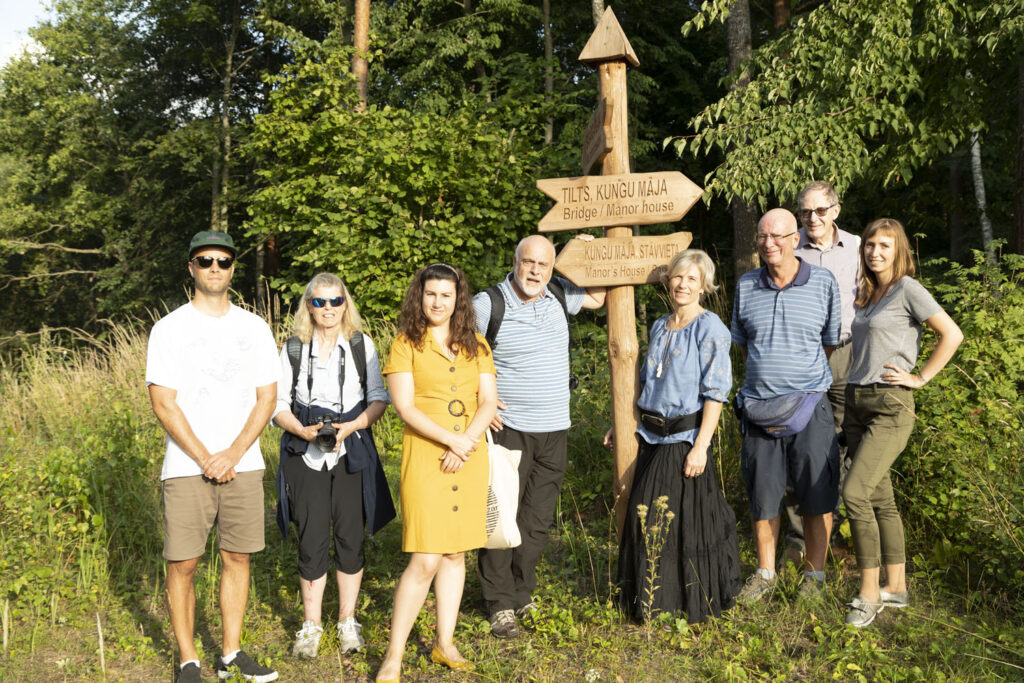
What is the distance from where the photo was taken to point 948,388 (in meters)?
4.44

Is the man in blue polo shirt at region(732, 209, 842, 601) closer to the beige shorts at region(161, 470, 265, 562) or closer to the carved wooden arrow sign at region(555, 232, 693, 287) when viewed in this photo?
the carved wooden arrow sign at region(555, 232, 693, 287)

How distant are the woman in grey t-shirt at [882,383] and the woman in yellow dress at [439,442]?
5.79 ft

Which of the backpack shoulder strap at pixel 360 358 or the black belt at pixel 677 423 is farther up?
the backpack shoulder strap at pixel 360 358

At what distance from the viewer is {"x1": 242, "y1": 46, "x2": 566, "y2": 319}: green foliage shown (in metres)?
9.62

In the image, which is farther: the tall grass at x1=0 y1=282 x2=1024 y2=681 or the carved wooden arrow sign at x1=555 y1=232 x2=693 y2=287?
the carved wooden arrow sign at x1=555 y1=232 x2=693 y2=287

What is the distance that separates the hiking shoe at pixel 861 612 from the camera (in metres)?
3.62

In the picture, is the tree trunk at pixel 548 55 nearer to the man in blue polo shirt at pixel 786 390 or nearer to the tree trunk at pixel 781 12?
the tree trunk at pixel 781 12

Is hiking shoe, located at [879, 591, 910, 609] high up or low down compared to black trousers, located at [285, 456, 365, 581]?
down

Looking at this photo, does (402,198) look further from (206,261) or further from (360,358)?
(206,261)

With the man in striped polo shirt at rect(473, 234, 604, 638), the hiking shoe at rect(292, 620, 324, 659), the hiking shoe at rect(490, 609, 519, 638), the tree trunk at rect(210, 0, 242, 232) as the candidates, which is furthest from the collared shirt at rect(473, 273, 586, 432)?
the tree trunk at rect(210, 0, 242, 232)

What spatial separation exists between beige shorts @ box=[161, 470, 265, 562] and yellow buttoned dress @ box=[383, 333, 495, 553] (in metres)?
0.70

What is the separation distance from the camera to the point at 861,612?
11.9ft

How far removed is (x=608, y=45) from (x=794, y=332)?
1829mm

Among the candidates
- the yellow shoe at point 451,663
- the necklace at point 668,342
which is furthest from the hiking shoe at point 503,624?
the necklace at point 668,342
